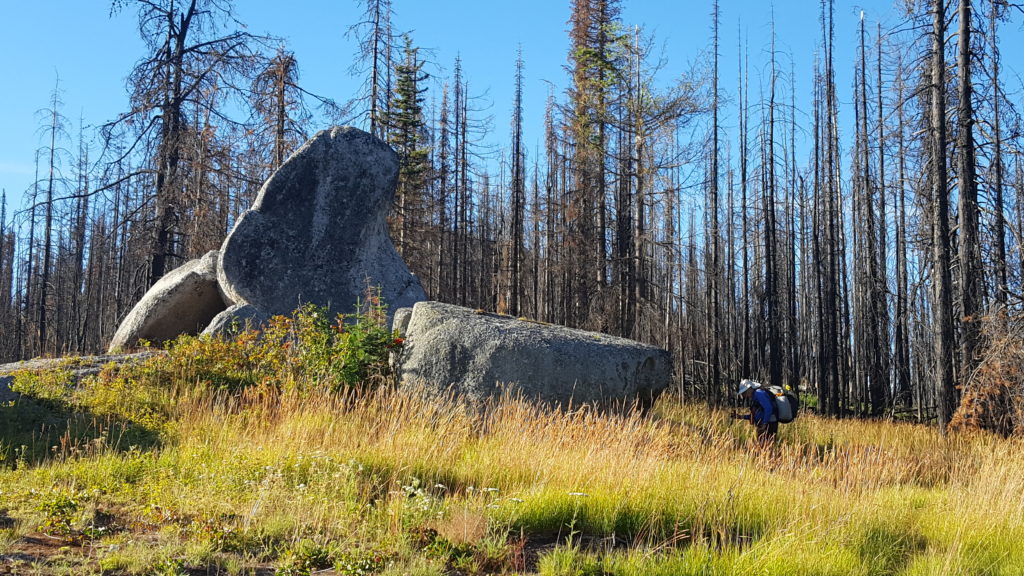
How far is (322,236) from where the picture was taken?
11.7m

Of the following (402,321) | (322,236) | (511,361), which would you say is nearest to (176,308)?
(322,236)

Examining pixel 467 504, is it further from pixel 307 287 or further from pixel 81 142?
pixel 81 142

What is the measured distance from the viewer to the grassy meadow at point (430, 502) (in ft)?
12.0

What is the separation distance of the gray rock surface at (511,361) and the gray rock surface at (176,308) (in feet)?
18.5

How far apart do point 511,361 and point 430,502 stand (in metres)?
3.73

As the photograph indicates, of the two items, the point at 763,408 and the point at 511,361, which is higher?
the point at 511,361

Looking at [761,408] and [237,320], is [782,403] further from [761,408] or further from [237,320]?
[237,320]

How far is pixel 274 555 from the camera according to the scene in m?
3.79

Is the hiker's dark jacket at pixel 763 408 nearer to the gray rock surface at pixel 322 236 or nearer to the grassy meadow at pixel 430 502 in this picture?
the grassy meadow at pixel 430 502

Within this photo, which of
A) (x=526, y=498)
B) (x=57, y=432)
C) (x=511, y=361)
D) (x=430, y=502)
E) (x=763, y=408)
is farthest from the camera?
(x=763, y=408)

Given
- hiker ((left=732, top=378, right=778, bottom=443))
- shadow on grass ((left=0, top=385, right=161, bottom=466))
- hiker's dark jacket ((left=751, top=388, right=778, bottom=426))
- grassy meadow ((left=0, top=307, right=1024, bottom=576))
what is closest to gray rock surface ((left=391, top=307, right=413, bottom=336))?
grassy meadow ((left=0, top=307, right=1024, bottom=576))

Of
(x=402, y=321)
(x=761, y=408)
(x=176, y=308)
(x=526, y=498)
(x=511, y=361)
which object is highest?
(x=176, y=308)

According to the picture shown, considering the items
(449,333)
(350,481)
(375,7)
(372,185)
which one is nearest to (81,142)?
(375,7)

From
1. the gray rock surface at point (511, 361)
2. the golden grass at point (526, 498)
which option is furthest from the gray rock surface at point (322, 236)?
the golden grass at point (526, 498)
